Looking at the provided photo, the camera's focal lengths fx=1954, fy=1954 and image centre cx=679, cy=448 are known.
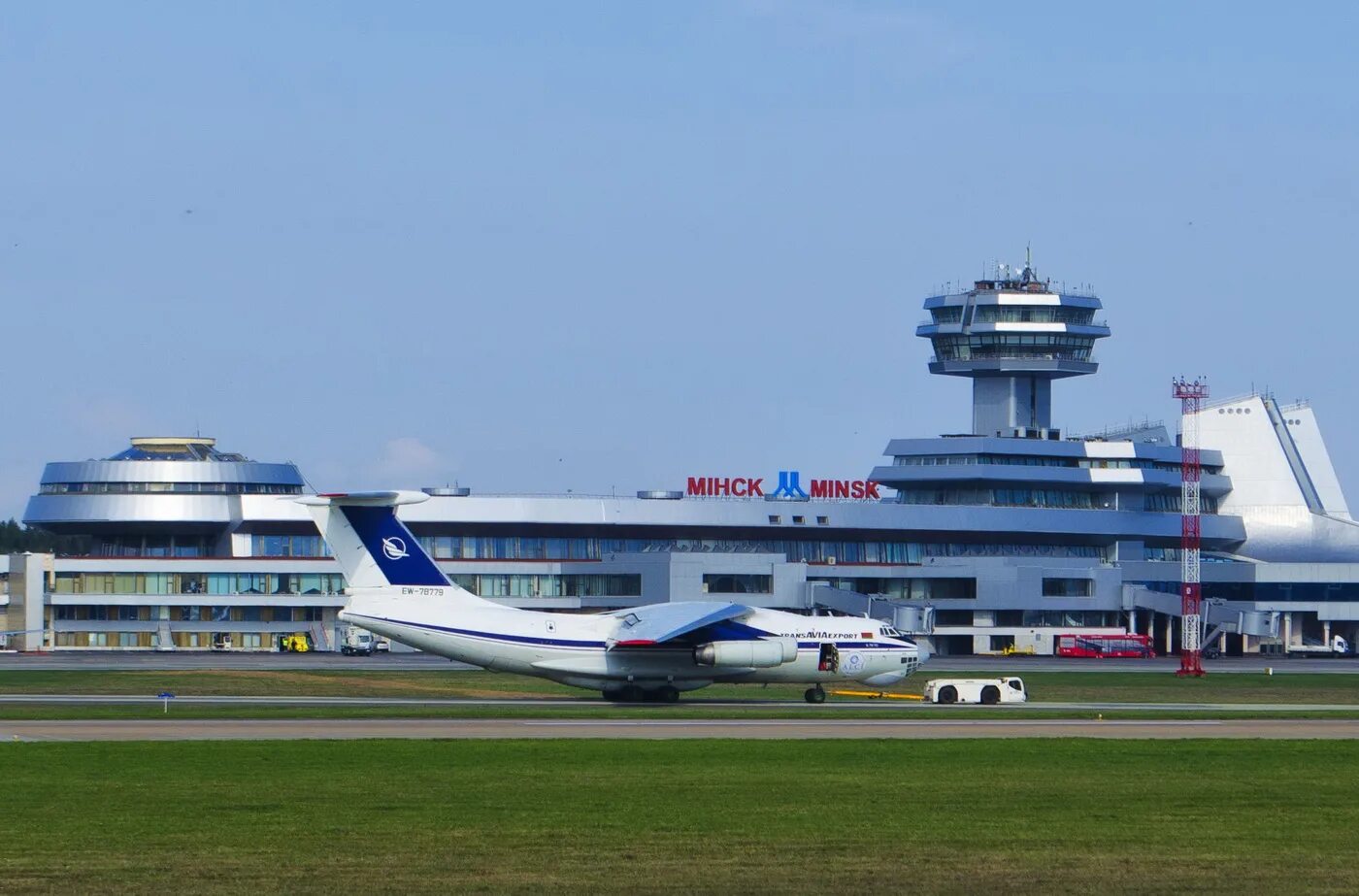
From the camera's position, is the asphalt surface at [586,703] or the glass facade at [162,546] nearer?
the asphalt surface at [586,703]

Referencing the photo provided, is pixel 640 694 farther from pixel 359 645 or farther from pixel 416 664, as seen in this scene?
pixel 359 645

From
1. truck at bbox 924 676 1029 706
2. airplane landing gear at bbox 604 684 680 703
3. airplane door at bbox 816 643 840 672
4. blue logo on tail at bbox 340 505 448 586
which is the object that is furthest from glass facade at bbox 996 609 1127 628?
blue logo on tail at bbox 340 505 448 586

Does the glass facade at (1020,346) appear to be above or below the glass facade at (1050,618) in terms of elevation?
above

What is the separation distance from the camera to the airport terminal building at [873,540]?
13738 centimetres

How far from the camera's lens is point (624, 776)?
119 feet

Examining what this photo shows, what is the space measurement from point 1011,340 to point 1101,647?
93.3 ft

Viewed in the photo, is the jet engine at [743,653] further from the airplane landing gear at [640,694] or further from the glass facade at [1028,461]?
the glass facade at [1028,461]

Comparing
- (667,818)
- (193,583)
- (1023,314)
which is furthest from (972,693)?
(1023,314)

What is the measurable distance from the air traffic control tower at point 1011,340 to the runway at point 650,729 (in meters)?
95.9

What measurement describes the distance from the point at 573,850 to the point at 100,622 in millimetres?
117794

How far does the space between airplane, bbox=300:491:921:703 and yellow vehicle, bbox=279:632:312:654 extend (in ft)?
239

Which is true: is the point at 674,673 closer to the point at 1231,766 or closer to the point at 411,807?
the point at 1231,766

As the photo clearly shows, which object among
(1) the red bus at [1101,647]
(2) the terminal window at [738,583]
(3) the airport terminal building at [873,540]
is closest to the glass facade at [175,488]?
(3) the airport terminal building at [873,540]

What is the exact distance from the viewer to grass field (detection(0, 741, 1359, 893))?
82.4ft
